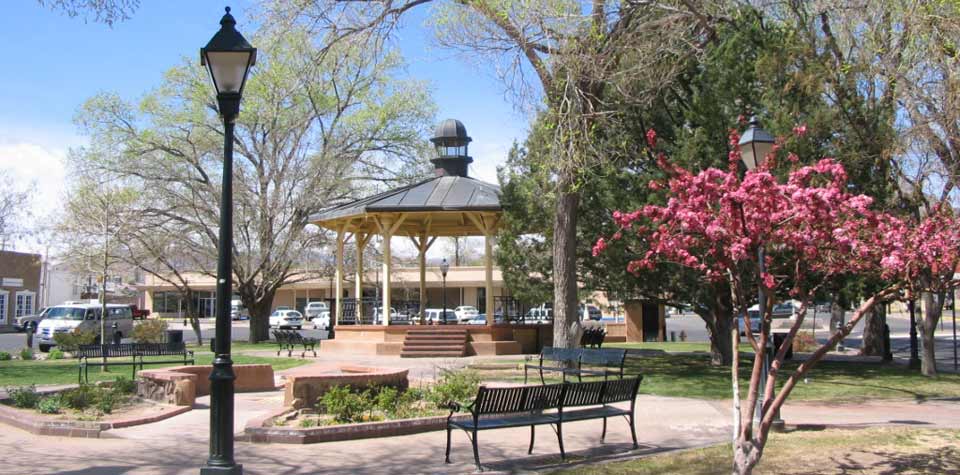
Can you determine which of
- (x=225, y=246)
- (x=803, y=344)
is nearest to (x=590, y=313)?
(x=803, y=344)

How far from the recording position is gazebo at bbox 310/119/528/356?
A: 24.3 metres

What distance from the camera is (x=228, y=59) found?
648 centimetres

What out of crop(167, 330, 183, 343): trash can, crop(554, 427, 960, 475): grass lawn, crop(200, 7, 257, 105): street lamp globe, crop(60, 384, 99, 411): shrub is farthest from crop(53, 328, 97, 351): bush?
crop(554, 427, 960, 475): grass lawn

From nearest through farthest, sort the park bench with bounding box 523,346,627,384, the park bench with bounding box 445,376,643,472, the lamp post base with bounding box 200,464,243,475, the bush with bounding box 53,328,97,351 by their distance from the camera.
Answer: the lamp post base with bounding box 200,464,243,475
the park bench with bounding box 445,376,643,472
the park bench with bounding box 523,346,627,384
the bush with bounding box 53,328,97,351

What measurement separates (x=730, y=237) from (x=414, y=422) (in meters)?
4.62

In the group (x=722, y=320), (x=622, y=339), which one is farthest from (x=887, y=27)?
A: (x=622, y=339)

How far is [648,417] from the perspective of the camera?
11.4 meters

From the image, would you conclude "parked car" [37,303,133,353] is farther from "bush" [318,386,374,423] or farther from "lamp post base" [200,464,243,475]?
"lamp post base" [200,464,243,475]

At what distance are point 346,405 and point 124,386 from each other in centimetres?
441

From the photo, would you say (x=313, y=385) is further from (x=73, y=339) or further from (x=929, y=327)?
(x=73, y=339)

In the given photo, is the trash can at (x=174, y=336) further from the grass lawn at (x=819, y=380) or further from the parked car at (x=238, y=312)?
the parked car at (x=238, y=312)

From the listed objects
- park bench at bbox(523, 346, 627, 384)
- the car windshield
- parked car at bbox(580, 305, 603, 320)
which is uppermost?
the car windshield

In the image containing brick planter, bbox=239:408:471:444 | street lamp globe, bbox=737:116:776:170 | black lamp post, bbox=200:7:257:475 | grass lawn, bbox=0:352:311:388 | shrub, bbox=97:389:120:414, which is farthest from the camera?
grass lawn, bbox=0:352:311:388

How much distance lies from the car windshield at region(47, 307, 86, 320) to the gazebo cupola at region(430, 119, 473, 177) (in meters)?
15.1
